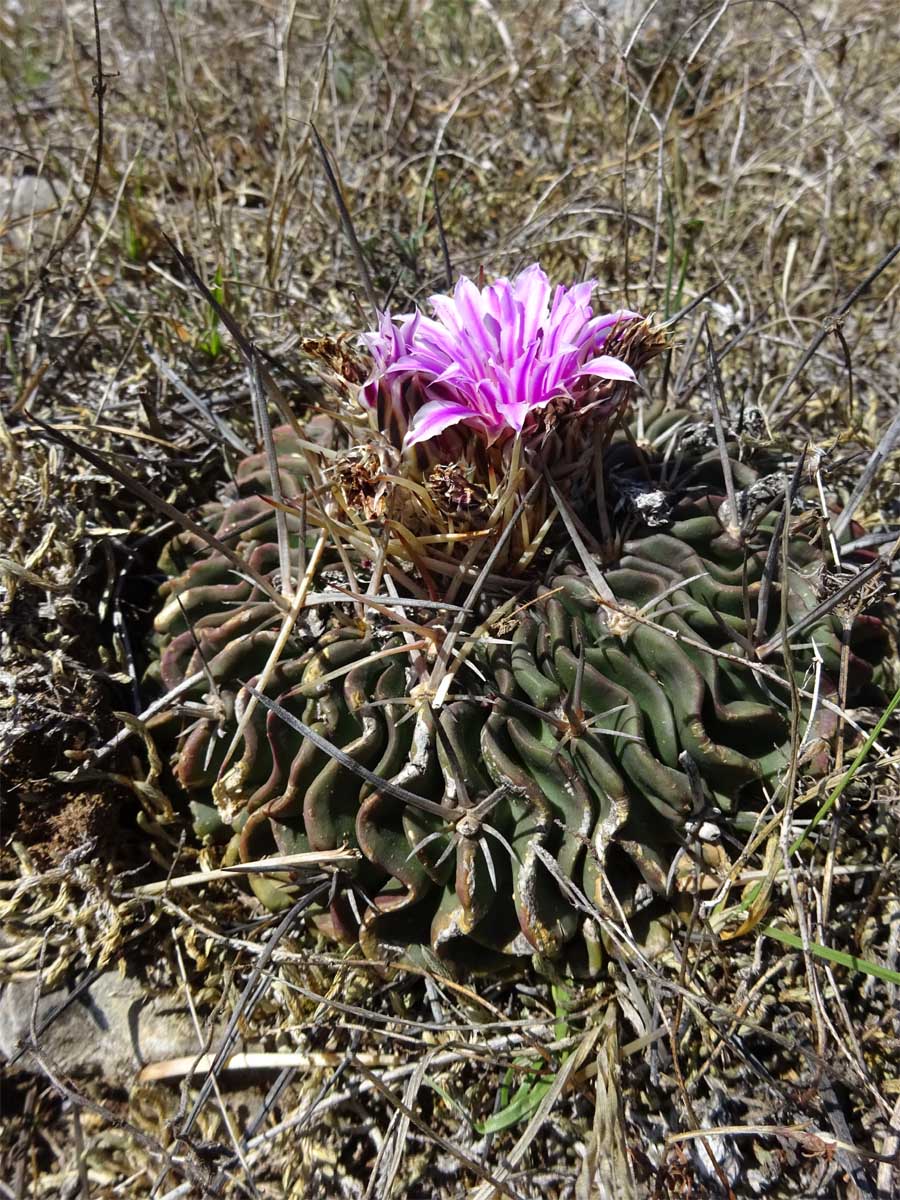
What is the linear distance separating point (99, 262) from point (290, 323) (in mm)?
920

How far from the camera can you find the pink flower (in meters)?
1.88

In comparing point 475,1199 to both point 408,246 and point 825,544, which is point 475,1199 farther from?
point 408,246

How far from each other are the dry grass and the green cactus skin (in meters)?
0.16

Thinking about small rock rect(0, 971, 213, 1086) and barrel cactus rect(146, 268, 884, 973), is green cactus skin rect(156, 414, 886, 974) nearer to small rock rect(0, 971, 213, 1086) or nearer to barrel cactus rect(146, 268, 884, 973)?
barrel cactus rect(146, 268, 884, 973)

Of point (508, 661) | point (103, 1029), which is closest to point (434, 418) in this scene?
point (508, 661)

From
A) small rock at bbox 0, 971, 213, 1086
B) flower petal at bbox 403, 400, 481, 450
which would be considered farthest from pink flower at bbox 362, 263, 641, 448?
small rock at bbox 0, 971, 213, 1086

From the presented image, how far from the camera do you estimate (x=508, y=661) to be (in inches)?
81.4

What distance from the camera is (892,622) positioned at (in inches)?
93.5

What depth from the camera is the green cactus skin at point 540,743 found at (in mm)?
1977

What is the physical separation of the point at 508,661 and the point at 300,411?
56.7 inches

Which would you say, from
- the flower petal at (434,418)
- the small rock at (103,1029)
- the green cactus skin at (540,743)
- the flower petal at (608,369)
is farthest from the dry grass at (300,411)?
the flower petal at (608,369)

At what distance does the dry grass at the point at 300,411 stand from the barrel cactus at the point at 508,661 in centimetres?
17

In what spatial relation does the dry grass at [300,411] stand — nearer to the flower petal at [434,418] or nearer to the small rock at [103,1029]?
the small rock at [103,1029]

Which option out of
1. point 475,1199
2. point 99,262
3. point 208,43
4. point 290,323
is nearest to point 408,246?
point 290,323
